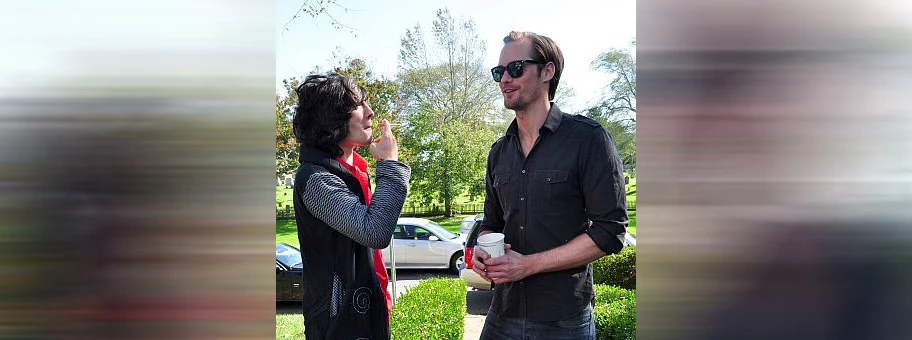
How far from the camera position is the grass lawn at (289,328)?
23.1ft

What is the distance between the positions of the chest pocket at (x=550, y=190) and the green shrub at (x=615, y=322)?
3331 millimetres

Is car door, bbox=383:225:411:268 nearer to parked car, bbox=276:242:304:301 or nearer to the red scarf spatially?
A: parked car, bbox=276:242:304:301

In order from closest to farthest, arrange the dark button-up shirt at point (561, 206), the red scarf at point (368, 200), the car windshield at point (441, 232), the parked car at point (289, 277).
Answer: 1. the dark button-up shirt at point (561, 206)
2. the red scarf at point (368, 200)
3. the parked car at point (289, 277)
4. the car windshield at point (441, 232)

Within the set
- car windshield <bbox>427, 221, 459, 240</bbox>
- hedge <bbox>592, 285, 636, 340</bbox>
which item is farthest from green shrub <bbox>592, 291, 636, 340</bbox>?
car windshield <bbox>427, 221, 459, 240</bbox>

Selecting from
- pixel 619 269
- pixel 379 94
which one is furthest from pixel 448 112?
pixel 619 269

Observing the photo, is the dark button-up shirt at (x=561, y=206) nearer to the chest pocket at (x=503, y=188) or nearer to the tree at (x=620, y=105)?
the chest pocket at (x=503, y=188)

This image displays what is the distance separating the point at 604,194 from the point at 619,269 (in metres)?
6.90

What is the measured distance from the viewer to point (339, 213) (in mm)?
1834

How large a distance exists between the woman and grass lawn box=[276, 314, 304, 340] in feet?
17.5
